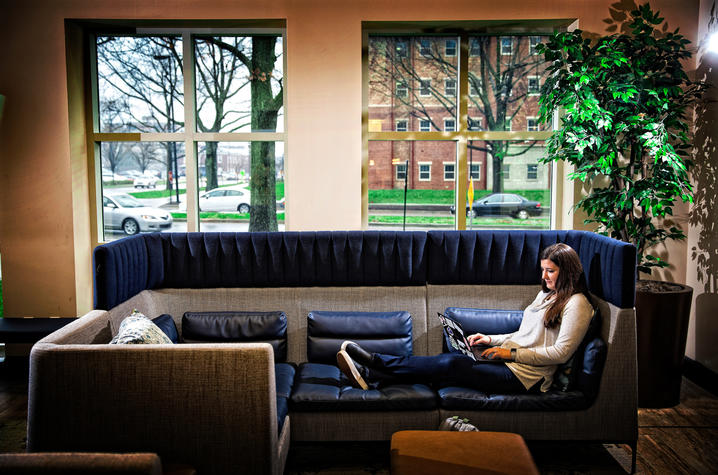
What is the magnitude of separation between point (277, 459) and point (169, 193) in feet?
10.1

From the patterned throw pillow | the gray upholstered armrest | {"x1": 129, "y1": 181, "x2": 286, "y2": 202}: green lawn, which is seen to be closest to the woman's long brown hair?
the gray upholstered armrest

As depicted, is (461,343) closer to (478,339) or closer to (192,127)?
(478,339)

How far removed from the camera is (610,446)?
10.5 ft

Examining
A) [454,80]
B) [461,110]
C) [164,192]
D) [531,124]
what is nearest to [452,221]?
[461,110]

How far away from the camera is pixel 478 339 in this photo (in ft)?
10.7

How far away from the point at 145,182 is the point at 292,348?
2.25 m

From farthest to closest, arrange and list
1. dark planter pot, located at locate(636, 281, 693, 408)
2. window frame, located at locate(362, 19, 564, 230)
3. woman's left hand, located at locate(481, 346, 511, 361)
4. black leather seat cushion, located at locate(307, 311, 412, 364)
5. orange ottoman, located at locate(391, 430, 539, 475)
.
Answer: window frame, located at locate(362, 19, 564, 230)
dark planter pot, located at locate(636, 281, 693, 408)
black leather seat cushion, located at locate(307, 311, 412, 364)
woman's left hand, located at locate(481, 346, 511, 361)
orange ottoman, located at locate(391, 430, 539, 475)

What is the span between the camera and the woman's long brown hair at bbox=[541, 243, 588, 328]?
301cm

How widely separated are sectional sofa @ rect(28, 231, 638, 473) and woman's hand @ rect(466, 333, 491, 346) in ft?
1.22

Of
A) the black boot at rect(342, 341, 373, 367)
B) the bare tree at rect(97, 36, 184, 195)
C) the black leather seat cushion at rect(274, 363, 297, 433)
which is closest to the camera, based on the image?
the black leather seat cushion at rect(274, 363, 297, 433)

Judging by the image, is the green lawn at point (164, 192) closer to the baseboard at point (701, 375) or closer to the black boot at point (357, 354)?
the black boot at point (357, 354)

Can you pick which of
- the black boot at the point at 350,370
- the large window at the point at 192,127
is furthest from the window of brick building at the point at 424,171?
the black boot at the point at 350,370

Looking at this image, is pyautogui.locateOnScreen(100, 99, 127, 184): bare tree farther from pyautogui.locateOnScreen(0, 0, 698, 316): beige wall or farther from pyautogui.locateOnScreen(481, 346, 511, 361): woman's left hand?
→ pyautogui.locateOnScreen(481, 346, 511, 361): woman's left hand

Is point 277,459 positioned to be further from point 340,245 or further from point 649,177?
point 649,177
